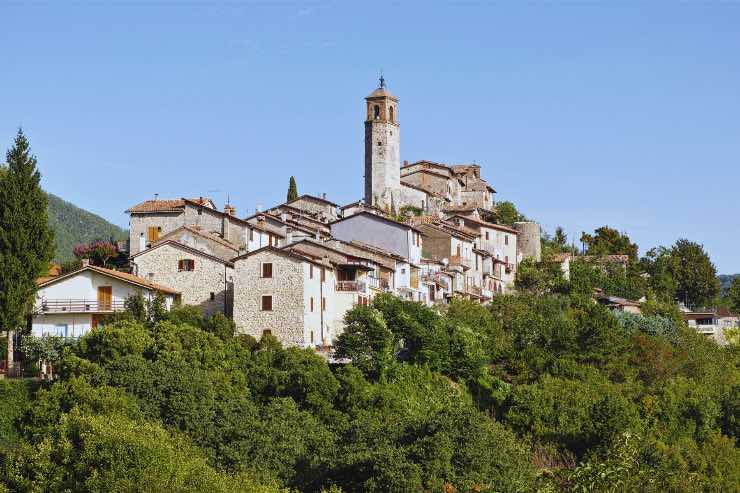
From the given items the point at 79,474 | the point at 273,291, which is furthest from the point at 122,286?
the point at 79,474

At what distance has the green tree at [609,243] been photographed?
10846cm

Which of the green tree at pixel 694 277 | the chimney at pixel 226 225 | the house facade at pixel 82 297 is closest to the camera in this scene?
the house facade at pixel 82 297

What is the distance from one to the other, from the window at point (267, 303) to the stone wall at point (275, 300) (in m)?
0.13

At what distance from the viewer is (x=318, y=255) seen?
62.6m

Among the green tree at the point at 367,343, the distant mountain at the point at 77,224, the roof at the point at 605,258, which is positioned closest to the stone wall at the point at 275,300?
the green tree at the point at 367,343

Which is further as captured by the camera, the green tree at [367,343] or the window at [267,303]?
the window at [267,303]

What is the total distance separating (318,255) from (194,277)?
5947 millimetres

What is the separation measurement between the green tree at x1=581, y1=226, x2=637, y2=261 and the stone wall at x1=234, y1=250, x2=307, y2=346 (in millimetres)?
51651

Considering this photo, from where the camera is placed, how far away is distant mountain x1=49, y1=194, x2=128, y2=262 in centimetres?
16088

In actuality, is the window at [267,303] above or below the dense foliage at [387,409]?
above

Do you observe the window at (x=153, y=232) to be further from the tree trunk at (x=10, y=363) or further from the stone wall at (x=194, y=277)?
the tree trunk at (x=10, y=363)

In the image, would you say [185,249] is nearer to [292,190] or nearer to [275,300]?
[275,300]

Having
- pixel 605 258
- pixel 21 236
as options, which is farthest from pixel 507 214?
pixel 21 236

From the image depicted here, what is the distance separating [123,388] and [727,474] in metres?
24.2
